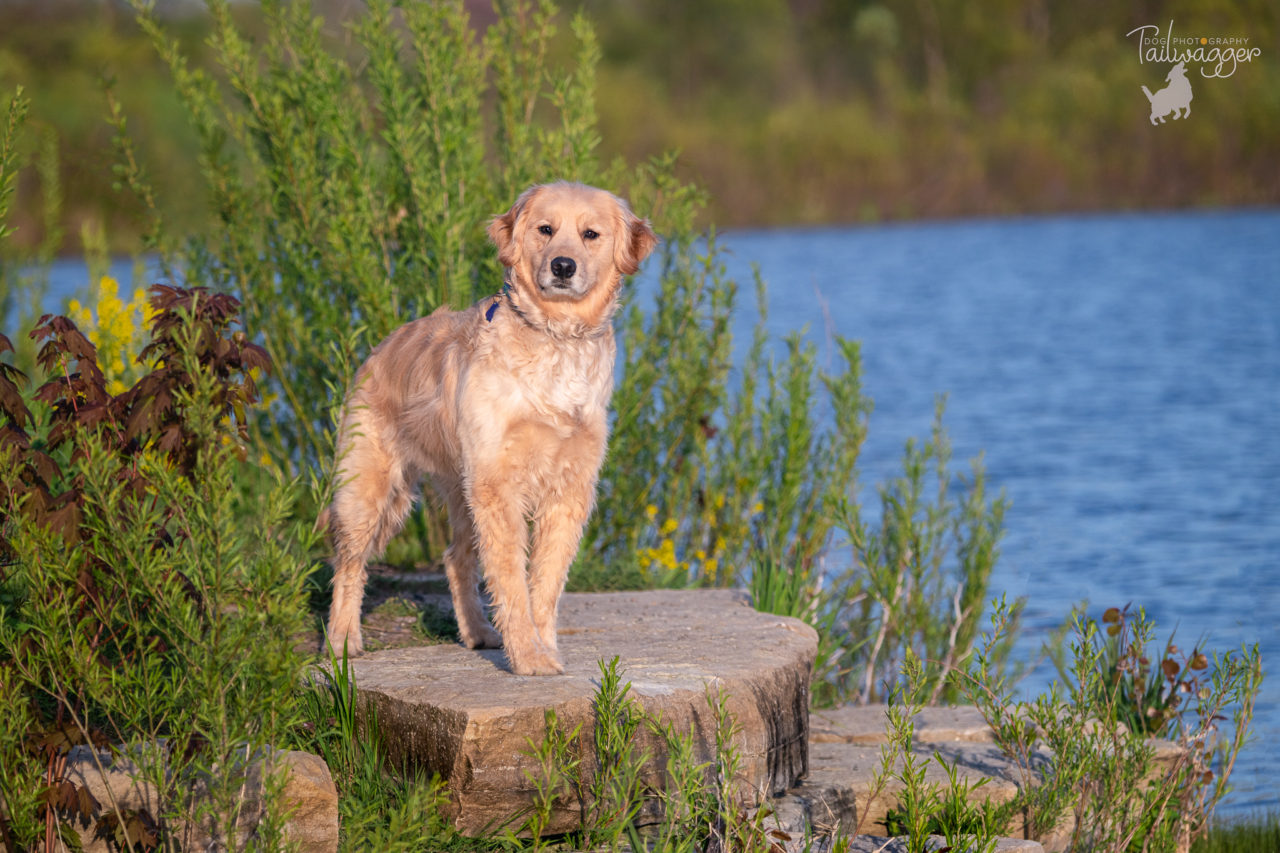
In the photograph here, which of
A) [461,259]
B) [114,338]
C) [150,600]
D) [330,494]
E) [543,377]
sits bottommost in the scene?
[150,600]

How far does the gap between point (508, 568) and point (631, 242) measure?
1.30 m

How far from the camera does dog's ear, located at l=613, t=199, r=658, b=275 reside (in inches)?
190

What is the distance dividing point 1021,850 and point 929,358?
15.8m

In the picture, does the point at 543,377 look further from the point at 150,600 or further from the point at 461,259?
the point at 461,259

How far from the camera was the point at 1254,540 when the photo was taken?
1088 cm

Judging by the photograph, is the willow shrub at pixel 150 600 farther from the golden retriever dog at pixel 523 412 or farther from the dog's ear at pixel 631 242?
the dog's ear at pixel 631 242

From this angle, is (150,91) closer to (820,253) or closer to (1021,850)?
(820,253)

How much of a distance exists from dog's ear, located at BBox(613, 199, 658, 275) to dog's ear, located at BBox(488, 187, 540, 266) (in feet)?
1.14

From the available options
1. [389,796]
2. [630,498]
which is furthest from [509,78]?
[389,796]

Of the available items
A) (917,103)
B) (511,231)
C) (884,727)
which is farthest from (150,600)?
(917,103)

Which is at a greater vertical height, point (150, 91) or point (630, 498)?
point (150, 91)

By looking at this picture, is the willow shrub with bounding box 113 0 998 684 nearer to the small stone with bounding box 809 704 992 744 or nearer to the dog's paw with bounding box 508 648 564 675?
the small stone with bounding box 809 704 992 744

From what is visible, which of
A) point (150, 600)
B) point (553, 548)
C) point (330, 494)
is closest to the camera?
point (330, 494)

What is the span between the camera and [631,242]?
15.9 ft
